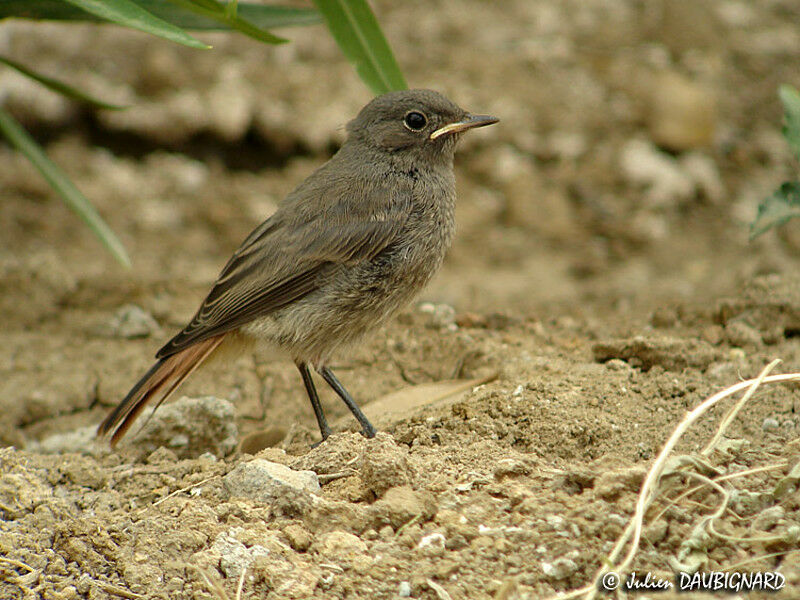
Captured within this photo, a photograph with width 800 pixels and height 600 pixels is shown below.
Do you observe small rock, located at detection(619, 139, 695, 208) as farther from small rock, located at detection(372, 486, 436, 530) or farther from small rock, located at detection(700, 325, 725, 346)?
small rock, located at detection(372, 486, 436, 530)

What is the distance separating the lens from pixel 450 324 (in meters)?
5.18

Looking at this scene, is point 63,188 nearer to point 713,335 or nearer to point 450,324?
point 450,324

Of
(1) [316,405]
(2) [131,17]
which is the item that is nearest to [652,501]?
(1) [316,405]

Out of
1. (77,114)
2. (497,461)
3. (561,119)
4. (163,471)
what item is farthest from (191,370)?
(561,119)

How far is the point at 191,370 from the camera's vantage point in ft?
14.0

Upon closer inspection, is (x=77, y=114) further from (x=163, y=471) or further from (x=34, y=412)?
(x=163, y=471)

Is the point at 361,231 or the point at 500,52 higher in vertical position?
the point at 500,52

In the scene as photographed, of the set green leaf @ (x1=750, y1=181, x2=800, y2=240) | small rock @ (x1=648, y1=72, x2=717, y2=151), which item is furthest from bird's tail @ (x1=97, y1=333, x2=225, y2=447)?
small rock @ (x1=648, y1=72, x2=717, y2=151)

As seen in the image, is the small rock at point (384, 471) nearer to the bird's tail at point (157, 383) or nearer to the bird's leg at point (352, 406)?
the bird's leg at point (352, 406)

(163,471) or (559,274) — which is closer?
(163,471)

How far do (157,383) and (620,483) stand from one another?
220 cm

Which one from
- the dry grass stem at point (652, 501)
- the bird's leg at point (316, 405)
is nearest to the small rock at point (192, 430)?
Answer: the bird's leg at point (316, 405)

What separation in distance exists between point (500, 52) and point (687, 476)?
20.4ft

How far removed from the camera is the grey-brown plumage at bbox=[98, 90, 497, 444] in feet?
13.8
